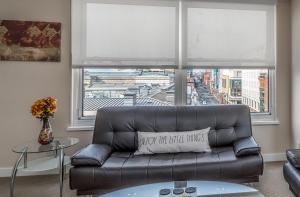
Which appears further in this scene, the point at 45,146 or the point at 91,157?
the point at 45,146

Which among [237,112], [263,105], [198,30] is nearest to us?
[237,112]

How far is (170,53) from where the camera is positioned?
3332 mm

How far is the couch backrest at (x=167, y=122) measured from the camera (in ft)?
9.19

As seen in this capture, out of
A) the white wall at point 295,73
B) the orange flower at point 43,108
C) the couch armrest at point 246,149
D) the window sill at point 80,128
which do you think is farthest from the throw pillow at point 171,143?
the white wall at point 295,73

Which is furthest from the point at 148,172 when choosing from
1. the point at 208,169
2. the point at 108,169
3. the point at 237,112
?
the point at 237,112

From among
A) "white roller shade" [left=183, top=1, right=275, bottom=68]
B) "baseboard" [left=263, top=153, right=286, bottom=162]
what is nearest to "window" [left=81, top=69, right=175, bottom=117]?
"white roller shade" [left=183, top=1, right=275, bottom=68]

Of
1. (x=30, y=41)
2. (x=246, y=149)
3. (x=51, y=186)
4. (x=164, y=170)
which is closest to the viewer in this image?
(x=164, y=170)

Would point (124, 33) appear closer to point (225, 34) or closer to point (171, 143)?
point (225, 34)

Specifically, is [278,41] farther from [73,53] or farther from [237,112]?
[73,53]

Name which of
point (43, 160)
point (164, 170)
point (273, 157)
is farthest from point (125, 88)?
point (273, 157)

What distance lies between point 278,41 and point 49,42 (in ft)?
9.84

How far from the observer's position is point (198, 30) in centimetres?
334

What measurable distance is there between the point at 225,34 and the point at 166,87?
104cm

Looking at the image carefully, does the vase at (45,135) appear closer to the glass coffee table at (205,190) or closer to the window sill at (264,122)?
the glass coffee table at (205,190)
